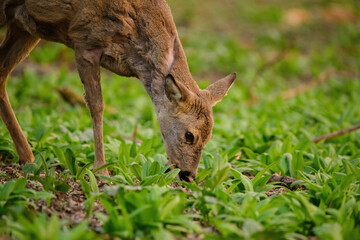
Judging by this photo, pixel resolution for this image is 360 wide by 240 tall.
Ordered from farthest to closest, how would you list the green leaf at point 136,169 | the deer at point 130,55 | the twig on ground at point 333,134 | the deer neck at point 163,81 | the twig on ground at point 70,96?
the twig on ground at point 70,96
the twig on ground at point 333,134
the deer neck at point 163,81
the deer at point 130,55
the green leaf at point 136,169

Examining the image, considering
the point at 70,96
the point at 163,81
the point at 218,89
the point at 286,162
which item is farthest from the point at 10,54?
the point at 286,162

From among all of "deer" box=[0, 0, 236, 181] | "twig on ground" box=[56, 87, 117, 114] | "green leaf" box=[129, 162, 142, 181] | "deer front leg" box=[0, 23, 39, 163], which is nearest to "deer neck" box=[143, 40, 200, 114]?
"deer" box=[0, 0, 236, 181]

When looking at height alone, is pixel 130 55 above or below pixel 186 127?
above

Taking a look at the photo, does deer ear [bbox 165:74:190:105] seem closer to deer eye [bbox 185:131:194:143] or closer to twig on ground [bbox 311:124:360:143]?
deer eye [bbox 185:131:194:143]

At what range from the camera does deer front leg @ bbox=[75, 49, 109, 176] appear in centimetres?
495

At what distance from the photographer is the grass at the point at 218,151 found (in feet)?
11.5

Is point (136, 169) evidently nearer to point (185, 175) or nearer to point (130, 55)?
point (185, 175)

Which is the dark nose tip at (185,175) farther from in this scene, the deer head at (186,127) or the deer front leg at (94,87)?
the deer front leg at (94,87)

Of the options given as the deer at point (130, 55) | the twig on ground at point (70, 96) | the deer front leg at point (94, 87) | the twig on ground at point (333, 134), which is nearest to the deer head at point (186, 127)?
the deer at point (130, 55)

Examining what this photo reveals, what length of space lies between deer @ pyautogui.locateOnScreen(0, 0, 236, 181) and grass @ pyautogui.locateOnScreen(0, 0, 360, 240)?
322 mm

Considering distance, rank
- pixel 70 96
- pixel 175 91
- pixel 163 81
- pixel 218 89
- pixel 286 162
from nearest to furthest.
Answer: pixel 175 91
pixel 163 81
pixel 218 89
pixel 286 162
pixel 70 96

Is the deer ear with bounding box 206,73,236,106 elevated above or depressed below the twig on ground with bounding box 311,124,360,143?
above

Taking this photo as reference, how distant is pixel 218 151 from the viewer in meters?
6.11

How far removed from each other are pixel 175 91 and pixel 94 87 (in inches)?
36.8
